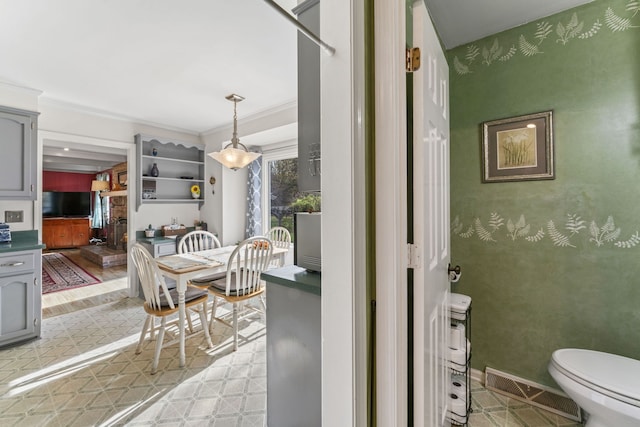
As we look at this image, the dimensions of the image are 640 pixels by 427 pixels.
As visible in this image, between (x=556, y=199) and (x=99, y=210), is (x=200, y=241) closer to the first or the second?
(x=556, y=199)

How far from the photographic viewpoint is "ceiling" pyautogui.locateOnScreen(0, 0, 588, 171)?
167 centimetres

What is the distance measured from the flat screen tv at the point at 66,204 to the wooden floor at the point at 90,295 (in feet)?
12.4

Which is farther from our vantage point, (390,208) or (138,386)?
(138,386)

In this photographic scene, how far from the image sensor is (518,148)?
1.78 meters

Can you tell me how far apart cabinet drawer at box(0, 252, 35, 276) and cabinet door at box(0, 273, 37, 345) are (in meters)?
0.05

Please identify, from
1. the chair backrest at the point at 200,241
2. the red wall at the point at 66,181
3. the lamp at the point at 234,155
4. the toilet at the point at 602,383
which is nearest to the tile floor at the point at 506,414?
the toilet at the point at 602,383

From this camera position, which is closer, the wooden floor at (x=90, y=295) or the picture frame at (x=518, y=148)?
the picture frame at (x=518, y=148)

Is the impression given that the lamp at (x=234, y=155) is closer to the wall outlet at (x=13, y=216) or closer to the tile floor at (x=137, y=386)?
the tile floor at (x=137, y=386)

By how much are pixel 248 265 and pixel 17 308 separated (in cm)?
216

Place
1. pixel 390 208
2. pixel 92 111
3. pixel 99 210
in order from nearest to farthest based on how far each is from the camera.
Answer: pixel 390 208
pixel 92 111
pixel 99 210

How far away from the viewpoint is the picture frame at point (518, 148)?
1693 mm

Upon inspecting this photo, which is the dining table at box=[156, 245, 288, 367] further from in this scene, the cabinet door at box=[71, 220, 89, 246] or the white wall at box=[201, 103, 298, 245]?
the cabinet door at box=[71, 220, 89, 246]

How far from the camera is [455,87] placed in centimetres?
199

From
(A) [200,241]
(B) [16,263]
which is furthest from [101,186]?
(B) [16,263]
